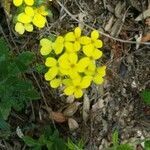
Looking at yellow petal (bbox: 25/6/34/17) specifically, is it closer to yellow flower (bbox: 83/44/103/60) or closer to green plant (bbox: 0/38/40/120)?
green plant (bbox: 0/38/40/120)

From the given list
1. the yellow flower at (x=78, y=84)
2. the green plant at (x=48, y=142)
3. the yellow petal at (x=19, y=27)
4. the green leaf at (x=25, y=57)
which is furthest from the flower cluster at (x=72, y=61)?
the green plant at (x=48, y=142)

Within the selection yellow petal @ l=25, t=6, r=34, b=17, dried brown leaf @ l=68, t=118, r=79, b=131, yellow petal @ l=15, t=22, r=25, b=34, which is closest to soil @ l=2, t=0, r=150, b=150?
Result: dried brown leaf @ l=68, t=118, r=79, b=131

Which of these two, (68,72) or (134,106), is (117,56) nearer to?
(134,106)

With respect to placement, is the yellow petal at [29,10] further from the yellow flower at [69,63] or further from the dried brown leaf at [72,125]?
the dried brown leaf at [72,125]

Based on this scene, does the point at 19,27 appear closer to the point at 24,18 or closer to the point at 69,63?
the point at 24,18

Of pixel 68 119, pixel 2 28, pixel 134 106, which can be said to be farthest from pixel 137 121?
pixel 2 28

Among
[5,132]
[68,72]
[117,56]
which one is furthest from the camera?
[117,56]
